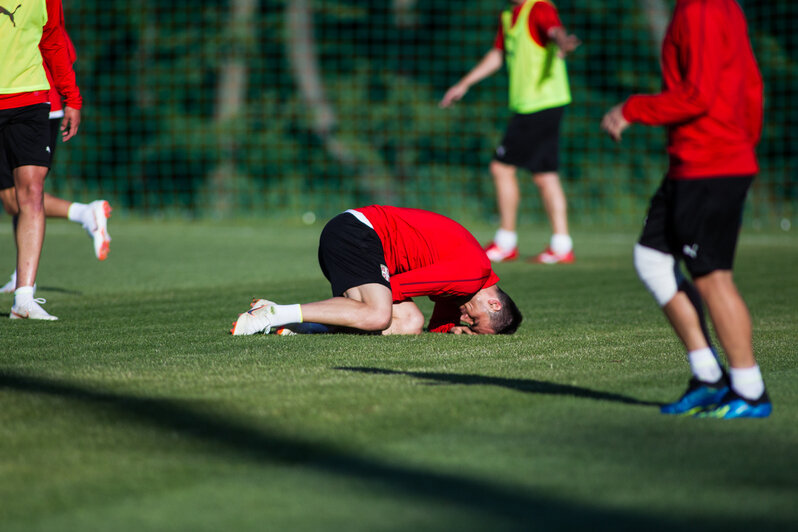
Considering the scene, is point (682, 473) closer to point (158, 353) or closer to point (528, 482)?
point (528, 482)

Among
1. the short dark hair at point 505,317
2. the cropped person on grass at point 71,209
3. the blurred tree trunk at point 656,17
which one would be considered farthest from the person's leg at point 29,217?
the blurred tree trunk at point 656,17

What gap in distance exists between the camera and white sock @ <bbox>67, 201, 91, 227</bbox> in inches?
267

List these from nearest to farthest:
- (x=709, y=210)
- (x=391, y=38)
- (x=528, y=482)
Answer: (x=528, y=482), (x=709, y=210), (x=391, y=38)

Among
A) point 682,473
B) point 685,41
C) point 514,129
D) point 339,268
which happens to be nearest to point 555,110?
point 514,129

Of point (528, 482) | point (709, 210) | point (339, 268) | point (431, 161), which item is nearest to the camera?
point (528, 482)

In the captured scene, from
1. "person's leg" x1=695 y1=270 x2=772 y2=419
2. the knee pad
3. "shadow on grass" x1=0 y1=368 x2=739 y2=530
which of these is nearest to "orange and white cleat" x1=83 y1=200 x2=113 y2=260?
"shadow on grass" x1=0 y1=368 x2=739 y2=530

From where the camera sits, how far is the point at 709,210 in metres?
3.40

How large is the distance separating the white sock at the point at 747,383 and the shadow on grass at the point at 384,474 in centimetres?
106

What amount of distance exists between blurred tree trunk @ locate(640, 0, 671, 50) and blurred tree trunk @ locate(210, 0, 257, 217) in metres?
7.27

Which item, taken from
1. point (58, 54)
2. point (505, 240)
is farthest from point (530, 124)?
point (58, 54)

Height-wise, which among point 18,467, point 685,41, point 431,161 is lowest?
point 431,161

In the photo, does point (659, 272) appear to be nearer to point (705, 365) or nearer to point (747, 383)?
point (705, 365)

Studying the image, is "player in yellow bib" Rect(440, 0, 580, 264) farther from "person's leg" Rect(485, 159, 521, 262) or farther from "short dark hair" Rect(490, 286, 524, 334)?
"short dark hair" Rect(490, 286, 524, 334)

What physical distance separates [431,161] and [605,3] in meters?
4.69
